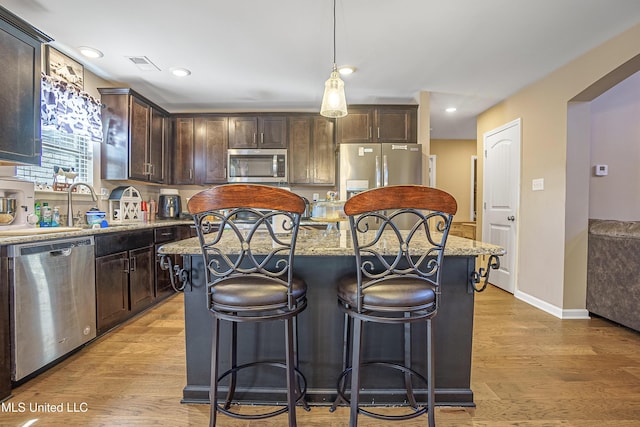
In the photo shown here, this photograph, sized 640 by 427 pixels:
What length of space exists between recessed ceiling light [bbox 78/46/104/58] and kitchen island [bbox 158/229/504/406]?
236 centimetres

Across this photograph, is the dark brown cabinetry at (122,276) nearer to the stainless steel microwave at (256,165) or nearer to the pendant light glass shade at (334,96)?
the stainless steel microwave at (256,165)

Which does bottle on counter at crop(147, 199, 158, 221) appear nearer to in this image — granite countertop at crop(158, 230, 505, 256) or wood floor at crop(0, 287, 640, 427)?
wood floor at crop(0, 287, 640, 427)

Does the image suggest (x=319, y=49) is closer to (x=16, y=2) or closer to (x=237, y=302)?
(x=16, y=2)

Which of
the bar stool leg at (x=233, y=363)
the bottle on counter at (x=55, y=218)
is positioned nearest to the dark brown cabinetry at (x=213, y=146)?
the bottle on counter at (x=55, y=218)

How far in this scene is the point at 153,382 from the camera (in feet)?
5.98

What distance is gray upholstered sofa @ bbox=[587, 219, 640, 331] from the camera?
247 centimetres

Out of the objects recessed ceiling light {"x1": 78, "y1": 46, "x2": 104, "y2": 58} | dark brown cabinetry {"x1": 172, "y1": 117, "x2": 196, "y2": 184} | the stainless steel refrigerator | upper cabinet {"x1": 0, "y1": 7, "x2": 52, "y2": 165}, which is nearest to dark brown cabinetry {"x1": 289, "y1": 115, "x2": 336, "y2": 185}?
the stainless steel refrigerator

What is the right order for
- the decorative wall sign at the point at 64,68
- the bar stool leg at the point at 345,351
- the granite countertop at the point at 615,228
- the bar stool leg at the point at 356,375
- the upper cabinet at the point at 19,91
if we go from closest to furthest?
the bar stool leg at the point at 356,375 → the bar stool leg at the point at 345,351 → the upper cabinet at the point at 19,91 → the granite countertop at the point at 615,228 → the decorative wall sign at the point at 64,68

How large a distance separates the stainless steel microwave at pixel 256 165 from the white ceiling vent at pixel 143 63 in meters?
1.26

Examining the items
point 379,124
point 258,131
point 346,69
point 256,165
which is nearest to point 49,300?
point 256,165

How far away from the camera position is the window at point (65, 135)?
8.29 ft

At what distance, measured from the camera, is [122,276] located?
2.64m

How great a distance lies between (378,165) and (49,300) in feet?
10.3

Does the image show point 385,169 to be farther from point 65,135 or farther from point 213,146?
point 65,135
